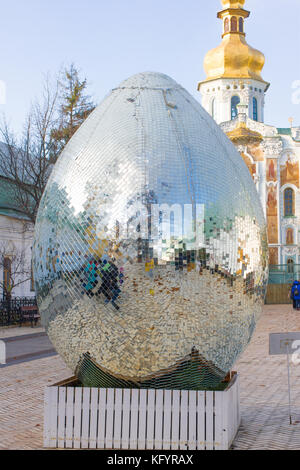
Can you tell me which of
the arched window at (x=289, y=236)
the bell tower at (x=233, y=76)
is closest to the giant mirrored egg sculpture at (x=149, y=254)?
the arched window at (x=289, y=236)

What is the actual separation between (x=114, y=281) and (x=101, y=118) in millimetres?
1827

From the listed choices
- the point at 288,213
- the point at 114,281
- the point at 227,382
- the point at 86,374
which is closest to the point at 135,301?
the point at 114,281

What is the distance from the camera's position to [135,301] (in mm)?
5145

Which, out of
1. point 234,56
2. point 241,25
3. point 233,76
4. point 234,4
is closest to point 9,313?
point 233,76

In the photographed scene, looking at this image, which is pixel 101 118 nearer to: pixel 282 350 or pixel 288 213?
pixel 282 350

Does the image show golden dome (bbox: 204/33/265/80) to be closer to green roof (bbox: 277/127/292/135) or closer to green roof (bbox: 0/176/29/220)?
green roof (bbox: 277/127/292/135)

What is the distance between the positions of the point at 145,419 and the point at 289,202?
154 feet

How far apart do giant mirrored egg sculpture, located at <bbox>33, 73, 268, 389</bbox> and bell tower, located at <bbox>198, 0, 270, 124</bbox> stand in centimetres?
5050

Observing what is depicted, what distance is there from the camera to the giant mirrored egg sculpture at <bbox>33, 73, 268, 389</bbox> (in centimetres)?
516


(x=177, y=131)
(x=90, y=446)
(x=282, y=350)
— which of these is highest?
(x=177, y=131)

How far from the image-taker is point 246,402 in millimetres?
8211

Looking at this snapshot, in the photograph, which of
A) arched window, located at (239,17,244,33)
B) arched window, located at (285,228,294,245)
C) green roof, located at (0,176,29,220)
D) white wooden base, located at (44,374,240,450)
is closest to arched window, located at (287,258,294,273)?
arched window, located at (285,228,294,245)

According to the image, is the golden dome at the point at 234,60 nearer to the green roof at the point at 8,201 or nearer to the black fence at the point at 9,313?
the green roof at the point at 8,201

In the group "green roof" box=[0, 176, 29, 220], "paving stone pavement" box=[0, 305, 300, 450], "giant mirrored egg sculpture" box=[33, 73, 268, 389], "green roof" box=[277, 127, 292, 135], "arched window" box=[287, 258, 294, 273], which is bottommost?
"paving stone pavement" box=[0, 305, 300, 450]
